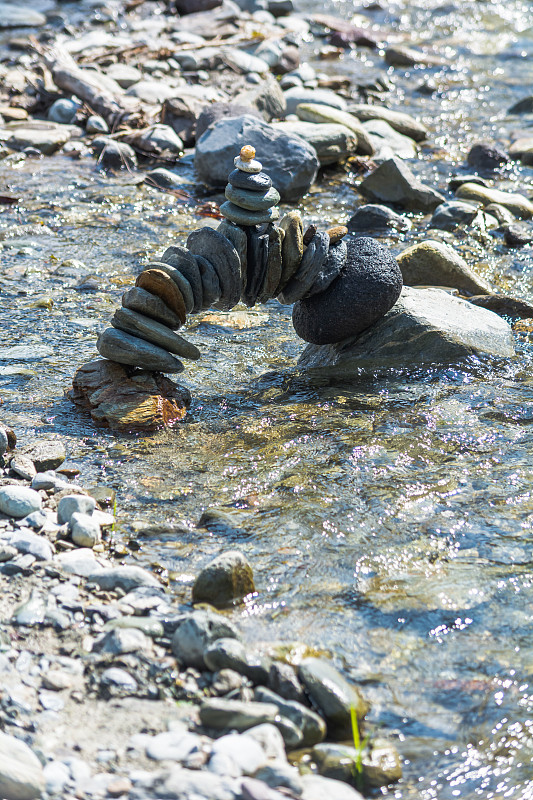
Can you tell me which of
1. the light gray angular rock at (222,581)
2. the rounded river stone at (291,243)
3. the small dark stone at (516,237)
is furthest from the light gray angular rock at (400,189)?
the light gray angular rock at (222,581)

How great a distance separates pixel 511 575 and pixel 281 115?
8.00 meters

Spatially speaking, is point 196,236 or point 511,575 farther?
point 196,236

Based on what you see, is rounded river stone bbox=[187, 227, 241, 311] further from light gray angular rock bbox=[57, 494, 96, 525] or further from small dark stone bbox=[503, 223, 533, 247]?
small dark stone bbox=[503, 223, 533, 247]

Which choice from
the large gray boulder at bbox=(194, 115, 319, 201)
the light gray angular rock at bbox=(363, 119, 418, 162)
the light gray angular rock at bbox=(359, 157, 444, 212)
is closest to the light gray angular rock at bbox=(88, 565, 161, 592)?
the large gray boulder at bbox=(194, 115, 319, 201)

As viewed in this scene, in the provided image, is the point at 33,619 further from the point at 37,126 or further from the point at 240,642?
the point at 37,126

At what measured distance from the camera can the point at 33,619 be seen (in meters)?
3.19

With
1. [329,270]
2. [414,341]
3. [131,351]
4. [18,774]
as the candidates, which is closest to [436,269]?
[414,341]

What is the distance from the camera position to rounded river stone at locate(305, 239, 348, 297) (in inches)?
203

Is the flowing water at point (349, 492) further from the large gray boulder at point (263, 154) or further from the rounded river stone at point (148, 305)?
the large gray boulder at point (263, 154)

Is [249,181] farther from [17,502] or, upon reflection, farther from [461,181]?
[461,181]

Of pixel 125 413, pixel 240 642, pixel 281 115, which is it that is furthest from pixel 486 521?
pixel 281 115

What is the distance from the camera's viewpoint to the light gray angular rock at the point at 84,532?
3.70m

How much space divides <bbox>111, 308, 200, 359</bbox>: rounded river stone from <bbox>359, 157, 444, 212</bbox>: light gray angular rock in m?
4.46

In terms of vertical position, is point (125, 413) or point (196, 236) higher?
point (196, 236)
